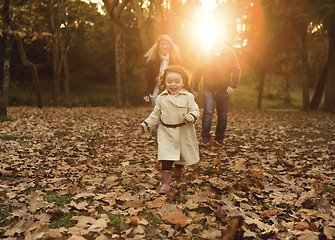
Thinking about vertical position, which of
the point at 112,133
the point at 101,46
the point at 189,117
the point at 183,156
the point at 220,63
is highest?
the point at 101,46

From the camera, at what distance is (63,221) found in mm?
3008

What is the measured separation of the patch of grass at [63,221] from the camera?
9.52 ft

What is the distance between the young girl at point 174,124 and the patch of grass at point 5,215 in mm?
1682

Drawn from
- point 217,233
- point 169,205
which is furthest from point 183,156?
point 217,233

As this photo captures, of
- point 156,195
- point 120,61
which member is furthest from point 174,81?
point 120,61

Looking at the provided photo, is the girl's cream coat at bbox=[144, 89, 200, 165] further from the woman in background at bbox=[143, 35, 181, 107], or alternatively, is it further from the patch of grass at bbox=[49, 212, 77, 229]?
the woman in background at bbox=[143, 35, 181, 107]

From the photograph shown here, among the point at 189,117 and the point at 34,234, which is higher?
the point at 189,117

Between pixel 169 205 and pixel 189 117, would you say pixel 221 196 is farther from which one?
pixel 189 117

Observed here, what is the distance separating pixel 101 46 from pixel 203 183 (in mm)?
35673

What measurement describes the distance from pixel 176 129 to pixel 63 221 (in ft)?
5.62

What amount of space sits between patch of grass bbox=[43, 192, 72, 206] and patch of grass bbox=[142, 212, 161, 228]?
0.97m

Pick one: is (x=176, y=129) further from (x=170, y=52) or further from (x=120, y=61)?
(x=120, y=61)

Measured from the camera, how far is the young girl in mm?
3889

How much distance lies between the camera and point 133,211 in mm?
3213
